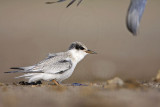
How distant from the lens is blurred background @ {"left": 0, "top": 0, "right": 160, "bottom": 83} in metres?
11.1

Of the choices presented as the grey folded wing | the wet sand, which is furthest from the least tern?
the wet sand

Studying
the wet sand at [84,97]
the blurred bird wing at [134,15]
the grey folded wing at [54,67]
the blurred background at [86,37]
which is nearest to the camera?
the wet sand at [84,97]

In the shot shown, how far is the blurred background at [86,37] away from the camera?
36.4ft

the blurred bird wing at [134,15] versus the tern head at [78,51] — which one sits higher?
the blurred bird wing at [134,15]

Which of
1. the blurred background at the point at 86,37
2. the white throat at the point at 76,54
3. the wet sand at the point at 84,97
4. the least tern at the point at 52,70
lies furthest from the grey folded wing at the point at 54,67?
the blurred background at the point at 86,37

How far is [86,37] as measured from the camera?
14766mm

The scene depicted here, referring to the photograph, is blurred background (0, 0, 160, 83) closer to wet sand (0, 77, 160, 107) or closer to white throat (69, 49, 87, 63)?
white throat (69, 49, 87, 63)

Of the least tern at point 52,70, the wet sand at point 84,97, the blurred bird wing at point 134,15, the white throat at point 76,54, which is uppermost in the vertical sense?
the blurred bird wing at point 134,15

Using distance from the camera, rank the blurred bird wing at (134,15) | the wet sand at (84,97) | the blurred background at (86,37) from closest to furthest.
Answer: the wet sand at (84,97) → the blurred bird wing at (134,15) → the blurred background at (86,37)

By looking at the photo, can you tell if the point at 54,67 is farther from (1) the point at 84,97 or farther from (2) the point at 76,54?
(1) the point at 84,97

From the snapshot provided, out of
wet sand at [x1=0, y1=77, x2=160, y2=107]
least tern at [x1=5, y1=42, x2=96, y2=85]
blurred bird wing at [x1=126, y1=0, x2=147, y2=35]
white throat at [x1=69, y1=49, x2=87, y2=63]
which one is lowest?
wet sand at [x1=0, y1=77, x2=160, y2=107]

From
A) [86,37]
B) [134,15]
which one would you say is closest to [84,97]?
[134,15]

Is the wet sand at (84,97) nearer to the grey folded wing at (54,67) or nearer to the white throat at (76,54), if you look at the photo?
the grey folded wing at (54,67)

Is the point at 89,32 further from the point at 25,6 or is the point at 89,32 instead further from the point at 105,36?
the point at 25,6
